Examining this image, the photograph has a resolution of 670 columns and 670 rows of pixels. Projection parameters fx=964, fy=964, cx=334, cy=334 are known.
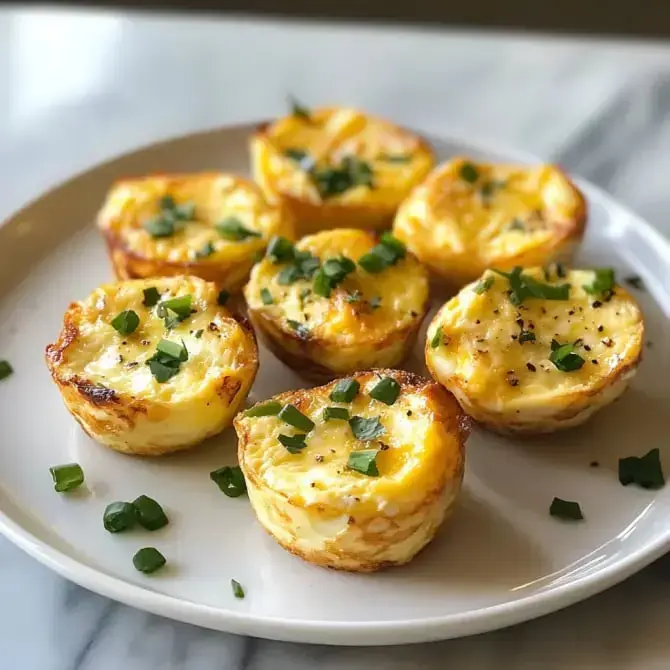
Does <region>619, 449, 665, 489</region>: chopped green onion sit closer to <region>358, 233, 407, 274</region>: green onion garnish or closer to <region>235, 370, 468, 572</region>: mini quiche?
<region>235, 370, 468, 572</region>: mini quiche

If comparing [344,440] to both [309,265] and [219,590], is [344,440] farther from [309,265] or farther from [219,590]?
[309,265]

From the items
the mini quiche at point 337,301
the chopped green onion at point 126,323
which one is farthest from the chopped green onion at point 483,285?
the chopped green onion at point 126,323

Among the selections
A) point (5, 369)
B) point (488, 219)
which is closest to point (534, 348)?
A: point (488, 219)

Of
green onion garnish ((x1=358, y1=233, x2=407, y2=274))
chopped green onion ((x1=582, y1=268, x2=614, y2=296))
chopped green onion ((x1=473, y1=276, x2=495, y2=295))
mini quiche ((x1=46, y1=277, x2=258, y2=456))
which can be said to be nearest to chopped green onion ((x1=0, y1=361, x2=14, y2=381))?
mini quiche ((x1=46, y1=277, x2=258, y2=456))

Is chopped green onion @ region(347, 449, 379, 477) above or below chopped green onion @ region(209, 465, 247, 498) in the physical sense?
above

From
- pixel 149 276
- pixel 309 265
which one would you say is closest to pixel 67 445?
pixel 149 276

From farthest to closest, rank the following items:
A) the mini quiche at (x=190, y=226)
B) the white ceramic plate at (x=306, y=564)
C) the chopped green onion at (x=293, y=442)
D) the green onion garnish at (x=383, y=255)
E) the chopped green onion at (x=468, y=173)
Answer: the chopped green onion at (x=468, y=173) < the mini quiche at (x=190, y=226) < the green onion garnish at (x=383, y=255) < the chopped green onion at (x=293, y=442) < the white ceramic plate at (x=306, y=564)

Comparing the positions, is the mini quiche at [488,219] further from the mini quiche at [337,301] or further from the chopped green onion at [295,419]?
the chopped green onion at [295,419]
